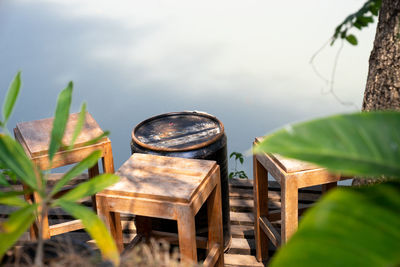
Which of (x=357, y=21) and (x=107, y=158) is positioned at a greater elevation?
(x=357, y=21)

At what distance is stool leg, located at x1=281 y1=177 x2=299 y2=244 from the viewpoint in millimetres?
1821

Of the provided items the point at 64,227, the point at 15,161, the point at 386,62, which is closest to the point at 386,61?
the point at 386,62

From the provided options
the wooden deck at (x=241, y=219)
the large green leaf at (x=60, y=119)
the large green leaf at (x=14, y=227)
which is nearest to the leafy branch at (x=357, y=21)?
the large green leaf at (x=60, y=119)

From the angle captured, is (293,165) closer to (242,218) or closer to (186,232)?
(186,232)

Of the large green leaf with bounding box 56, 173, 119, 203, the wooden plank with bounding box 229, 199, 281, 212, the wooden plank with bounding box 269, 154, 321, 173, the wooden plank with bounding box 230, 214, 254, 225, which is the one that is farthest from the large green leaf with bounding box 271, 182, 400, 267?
the wooden plank with bounding box 229, 199, 281, 212

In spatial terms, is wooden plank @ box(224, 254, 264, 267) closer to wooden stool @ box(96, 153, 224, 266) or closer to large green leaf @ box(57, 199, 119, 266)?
wooden stool @ box(96, 153, 224, 266)

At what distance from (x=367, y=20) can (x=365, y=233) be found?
3.83 ft

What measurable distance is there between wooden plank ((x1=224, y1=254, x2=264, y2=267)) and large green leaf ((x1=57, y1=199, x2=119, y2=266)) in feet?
4.53

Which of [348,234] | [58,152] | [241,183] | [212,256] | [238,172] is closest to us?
[348,234]

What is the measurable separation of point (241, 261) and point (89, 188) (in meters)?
1.44

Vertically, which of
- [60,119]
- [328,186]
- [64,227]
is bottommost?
[64,227]

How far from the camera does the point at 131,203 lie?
1.67 metres

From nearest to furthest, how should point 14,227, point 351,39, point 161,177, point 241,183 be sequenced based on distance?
point 14,227, point 351,39, point 161,177, point 241,183

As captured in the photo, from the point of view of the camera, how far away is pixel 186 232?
64.3 inches
